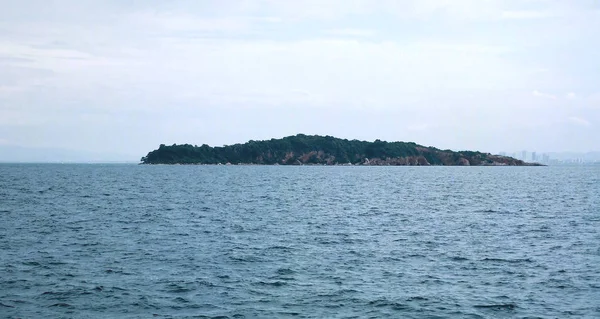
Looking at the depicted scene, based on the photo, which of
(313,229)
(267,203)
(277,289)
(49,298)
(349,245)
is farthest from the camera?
(267,203)

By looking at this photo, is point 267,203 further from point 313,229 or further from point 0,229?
point 0,229

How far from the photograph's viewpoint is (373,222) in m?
50.3

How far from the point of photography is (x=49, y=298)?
23.6m

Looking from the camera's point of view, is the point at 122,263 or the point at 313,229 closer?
the point at 122,263

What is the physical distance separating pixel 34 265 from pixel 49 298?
696cm

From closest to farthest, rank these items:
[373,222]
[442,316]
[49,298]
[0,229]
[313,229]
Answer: [442,316]
[49,298]
[0,229]
[313,229]
[373,222]

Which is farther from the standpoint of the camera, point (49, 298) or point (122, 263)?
point (122, 263)

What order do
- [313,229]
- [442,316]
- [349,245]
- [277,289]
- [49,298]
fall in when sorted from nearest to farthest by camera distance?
[442,316] < [49,298] < [277,289] < [349,245] < [313,229]

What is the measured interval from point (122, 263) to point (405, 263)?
14638 millimetres

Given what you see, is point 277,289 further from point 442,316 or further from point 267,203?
point 267,203

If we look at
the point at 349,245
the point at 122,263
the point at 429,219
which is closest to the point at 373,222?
the point at 429,219

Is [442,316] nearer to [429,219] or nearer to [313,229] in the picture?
[313,229]

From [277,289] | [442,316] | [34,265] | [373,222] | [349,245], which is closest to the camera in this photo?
[442,316]

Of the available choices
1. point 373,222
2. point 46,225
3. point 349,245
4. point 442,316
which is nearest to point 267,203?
point 373,222
